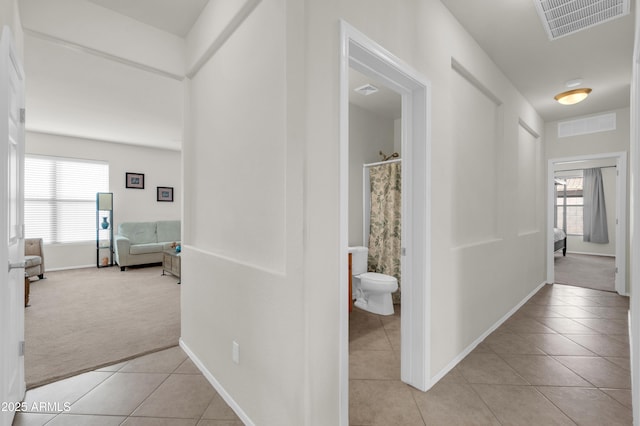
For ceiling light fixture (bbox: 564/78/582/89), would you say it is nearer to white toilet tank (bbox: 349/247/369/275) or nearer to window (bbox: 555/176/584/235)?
white toilet tank (bbox: 349/247/369/275)

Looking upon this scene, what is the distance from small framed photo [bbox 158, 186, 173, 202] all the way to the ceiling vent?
7.57 meters

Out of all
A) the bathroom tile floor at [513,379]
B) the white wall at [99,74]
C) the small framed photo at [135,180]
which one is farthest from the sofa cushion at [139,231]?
the bathroom tile floor at [513,379]

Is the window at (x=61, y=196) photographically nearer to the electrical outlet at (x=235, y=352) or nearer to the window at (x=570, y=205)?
the electrical outlet at (x=235, y=352)

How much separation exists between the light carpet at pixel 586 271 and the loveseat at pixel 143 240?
25.6 feet

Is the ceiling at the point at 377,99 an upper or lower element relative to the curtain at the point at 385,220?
upper

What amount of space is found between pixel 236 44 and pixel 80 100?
3581 mm

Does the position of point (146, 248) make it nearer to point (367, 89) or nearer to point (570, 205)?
point (367, 89)

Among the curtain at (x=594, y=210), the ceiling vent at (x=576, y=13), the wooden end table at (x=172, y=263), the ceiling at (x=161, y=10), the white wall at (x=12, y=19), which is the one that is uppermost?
the ceiling at (x=161, y=10)

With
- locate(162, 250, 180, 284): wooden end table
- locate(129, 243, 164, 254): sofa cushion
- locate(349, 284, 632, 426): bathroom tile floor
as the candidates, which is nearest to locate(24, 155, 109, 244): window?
locate(129, 243, 164, 254): sofa cushion

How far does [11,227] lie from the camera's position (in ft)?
5.14

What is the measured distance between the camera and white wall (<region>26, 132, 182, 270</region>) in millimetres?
5824

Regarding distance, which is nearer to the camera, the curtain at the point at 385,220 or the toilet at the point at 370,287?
the toilet at the point at 370,287

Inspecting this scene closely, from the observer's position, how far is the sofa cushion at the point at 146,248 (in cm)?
594

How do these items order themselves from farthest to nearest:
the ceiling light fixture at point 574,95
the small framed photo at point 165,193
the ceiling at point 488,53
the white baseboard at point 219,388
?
the small framed photo at point 165,193, the ceiling light fixture at point 574,95, the ceiling at point 488,53, the white baseboard at point 219,388
